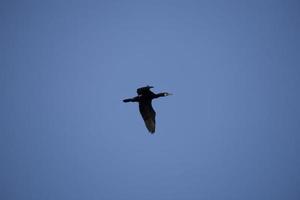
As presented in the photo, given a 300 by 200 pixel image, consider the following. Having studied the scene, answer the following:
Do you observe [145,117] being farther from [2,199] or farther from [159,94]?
[2,199]

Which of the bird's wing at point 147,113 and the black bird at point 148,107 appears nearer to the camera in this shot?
the black bird at point 148,107

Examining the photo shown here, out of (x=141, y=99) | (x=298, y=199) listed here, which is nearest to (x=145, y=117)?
(x=141, y=99)

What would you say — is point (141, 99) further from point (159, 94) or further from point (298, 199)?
point (298, 199)

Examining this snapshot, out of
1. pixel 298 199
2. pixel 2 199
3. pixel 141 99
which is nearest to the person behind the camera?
pixel 141 99

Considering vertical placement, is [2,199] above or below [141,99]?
above

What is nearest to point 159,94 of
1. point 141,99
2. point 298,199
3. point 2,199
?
point 141,99

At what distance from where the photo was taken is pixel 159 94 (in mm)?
47438

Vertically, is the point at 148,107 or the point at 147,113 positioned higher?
the point at 148,107

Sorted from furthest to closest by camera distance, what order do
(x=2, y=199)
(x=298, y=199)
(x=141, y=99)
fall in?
(x=298, y=199) < (x=2, y=199) < (x=141, y=99)

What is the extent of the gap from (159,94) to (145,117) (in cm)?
165

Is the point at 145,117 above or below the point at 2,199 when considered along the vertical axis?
below

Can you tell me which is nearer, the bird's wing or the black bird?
the black bird

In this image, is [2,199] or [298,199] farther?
[298,199]

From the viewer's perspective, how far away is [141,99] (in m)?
47.1
